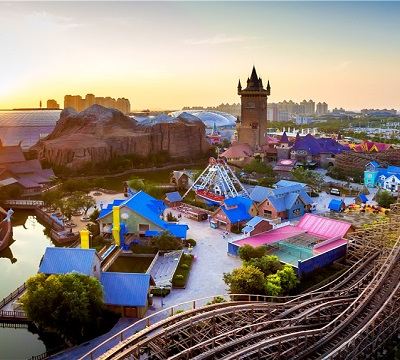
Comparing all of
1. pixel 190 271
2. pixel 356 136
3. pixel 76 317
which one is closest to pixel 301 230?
pixel 190 271

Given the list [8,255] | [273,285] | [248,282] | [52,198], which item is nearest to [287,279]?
[273,285]

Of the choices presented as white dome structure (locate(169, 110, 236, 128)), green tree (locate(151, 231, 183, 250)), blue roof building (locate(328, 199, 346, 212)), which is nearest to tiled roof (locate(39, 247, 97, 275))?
green tree (locate(151, 231, 183, 250))

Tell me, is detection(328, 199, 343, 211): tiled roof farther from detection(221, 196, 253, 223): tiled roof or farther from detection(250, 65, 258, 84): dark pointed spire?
detection(250, 65, 258, 84): dark pointed spire

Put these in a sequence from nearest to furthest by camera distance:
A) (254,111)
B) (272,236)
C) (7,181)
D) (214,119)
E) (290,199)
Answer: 1. (272,236)
2. (290,199)
3. (7,181)
4. (254,111)
5. (214,119)

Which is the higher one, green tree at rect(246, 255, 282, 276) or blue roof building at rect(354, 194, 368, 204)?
green tree at rect(246, 255, 282, 276)

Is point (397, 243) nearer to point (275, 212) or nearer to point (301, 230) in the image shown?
point (301, 230)

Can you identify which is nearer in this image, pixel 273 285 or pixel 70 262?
pixel 273 285

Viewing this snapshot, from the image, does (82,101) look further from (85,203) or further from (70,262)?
(70,262)
